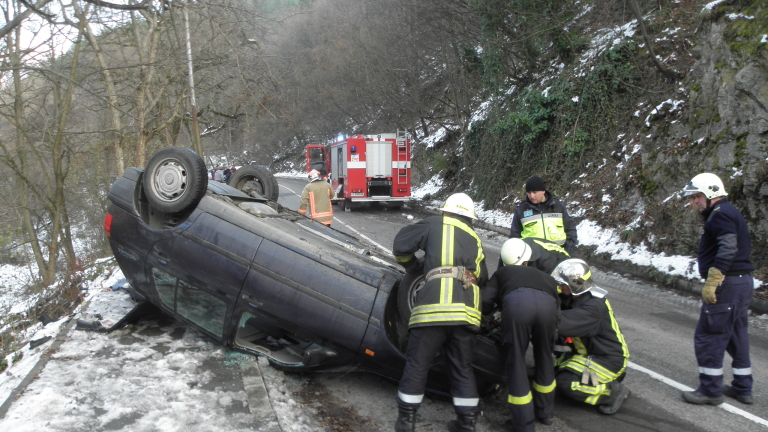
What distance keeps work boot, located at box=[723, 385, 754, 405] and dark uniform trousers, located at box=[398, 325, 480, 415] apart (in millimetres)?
2223

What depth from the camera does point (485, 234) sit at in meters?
14.0

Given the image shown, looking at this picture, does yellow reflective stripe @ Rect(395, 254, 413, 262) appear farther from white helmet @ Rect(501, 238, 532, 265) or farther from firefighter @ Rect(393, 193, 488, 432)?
white helmet @ Rect(501, 238, 532, 265)

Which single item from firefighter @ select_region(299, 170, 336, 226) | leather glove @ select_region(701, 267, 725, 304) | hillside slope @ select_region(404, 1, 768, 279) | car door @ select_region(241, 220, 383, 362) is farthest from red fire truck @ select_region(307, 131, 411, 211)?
leather glove @ select_region(701, 267, 725, 304)

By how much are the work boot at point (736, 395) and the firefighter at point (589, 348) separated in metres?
0.90

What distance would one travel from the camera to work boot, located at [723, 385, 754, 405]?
4124 mm

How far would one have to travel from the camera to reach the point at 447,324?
356 centimetres

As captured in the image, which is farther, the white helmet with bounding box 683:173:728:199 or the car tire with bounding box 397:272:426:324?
the white helmet with bounding box 683:173:728:199

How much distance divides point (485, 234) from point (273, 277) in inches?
408

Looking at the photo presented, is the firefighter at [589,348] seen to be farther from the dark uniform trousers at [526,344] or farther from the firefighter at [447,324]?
the firefighter at [447,324]

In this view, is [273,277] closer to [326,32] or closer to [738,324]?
[738,324]

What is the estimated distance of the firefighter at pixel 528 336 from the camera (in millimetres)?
3617

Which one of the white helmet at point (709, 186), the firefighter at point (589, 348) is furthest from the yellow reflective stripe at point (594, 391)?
the white helmet at point (709, 186)

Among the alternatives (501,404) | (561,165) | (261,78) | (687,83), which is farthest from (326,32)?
(501,404)

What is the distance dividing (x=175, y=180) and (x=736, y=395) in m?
5.09
